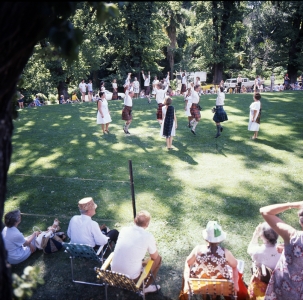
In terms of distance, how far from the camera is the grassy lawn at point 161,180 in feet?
16.7

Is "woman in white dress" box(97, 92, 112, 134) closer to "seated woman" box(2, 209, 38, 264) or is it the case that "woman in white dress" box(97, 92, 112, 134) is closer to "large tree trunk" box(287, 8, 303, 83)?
"seated woman" box(2, 209, 38, 264)

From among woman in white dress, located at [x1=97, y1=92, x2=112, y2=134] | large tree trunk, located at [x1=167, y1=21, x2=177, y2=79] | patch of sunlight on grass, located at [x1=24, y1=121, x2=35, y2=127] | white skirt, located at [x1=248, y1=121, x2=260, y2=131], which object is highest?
large tree trunk, located at [x1=167, y1=21, x2=177, y2=79]

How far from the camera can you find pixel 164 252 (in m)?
5.07

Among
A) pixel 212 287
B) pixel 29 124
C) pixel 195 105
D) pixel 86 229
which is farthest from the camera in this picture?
pixel 29 124

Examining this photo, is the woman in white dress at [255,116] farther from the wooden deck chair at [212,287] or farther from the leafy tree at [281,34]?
the leafy tree at [281,34]

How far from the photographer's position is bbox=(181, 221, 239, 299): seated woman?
3639 mm

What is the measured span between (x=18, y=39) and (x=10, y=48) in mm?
74

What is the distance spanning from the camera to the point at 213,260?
3.69m

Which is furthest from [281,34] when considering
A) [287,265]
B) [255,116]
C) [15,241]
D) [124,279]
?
[124,279]

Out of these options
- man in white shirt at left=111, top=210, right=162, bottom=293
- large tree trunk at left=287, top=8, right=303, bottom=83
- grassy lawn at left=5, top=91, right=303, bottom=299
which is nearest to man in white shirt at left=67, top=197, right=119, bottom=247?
grassy lawn at left=5, top=91, right=303, bottom=299

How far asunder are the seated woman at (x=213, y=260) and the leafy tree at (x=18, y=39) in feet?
7.49

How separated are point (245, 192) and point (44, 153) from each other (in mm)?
6656

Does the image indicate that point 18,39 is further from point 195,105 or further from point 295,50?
point 295,50

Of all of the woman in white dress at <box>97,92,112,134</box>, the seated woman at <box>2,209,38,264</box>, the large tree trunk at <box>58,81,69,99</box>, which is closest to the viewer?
the seated woman at <box>2,209,38,264</box>
